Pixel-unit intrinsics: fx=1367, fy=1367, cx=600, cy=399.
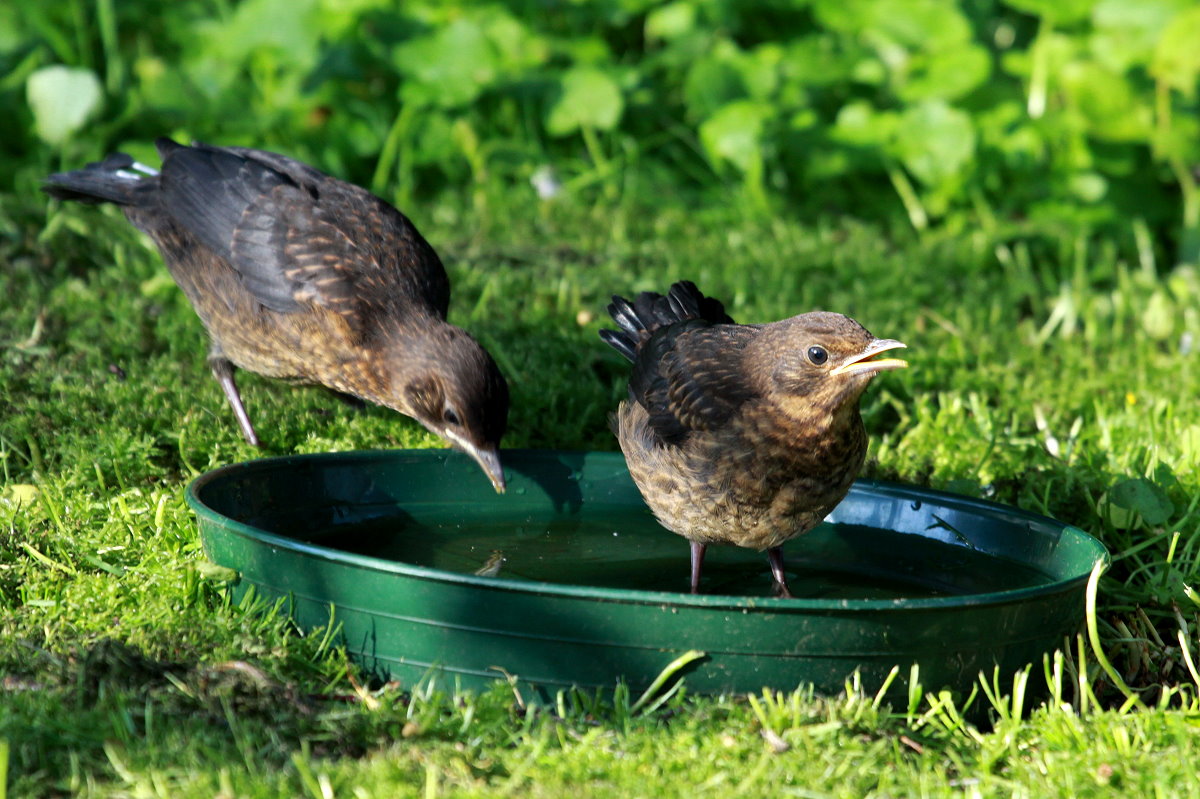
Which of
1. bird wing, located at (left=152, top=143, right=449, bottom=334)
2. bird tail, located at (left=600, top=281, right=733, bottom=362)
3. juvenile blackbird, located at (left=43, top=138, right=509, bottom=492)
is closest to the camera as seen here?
juvenile blackbird, located at (left=43, top=138, right=509, bottom=492)

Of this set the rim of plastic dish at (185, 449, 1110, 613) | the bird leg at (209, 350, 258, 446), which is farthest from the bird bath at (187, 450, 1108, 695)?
the bird leg at (209, 350, 258, 446)

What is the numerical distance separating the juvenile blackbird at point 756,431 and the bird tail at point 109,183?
2404 mm

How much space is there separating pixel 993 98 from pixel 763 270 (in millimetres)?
2323

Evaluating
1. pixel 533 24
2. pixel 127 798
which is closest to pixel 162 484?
pixel 127 798

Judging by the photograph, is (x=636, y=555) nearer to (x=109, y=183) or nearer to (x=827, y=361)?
(x=827, y=361)

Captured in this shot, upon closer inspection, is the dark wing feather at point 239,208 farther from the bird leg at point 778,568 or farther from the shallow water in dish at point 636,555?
the bird leg at point 778,568

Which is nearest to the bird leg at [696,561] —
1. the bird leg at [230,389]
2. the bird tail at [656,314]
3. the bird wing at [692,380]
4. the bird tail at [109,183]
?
the bird wing at [692,380]

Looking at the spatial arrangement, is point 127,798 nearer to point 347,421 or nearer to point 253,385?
point 347,421

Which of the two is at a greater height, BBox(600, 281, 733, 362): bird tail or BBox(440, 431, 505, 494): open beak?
BBox(600, 281, 733, 362): bird tail

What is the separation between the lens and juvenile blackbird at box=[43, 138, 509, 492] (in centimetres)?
439

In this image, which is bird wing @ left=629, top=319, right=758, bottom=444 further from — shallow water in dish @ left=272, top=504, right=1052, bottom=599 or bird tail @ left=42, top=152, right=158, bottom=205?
bird tail @ left=42, top=152, right=158, bottom=205

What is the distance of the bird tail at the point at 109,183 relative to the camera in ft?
17.6

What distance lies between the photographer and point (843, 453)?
380cm

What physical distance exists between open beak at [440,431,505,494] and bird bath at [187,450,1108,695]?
0.63 ft
